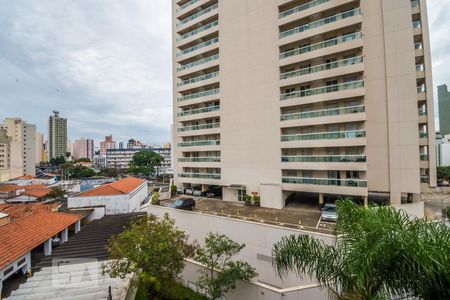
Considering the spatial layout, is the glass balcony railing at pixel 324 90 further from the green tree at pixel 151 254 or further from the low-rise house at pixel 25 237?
the low-rise house at pixel 25 237

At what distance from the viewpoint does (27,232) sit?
Result: 17266 millimetres

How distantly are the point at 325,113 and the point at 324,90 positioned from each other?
7.74 feet

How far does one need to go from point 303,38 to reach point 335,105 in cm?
780

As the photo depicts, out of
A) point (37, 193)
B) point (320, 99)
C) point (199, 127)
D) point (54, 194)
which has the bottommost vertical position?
point (54, 194)

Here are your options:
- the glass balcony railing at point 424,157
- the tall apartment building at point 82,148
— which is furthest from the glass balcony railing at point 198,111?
the tall apartment building at point 82,148

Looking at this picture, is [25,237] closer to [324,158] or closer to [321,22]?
[324,158]

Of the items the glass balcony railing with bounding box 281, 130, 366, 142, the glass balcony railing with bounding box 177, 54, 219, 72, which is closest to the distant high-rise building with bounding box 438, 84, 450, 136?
the glass balcony railing with bounding box 281, 130, 366, 142

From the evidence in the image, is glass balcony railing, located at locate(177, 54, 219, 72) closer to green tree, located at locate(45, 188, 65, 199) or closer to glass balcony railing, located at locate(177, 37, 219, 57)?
glass balcony railing, located at locate(177, 37, 219, 57)

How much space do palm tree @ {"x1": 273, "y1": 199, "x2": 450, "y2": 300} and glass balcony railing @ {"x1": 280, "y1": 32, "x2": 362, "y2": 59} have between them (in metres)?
19.5

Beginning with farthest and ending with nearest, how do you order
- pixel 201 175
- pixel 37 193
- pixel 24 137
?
pixel 24 137
pixel 37 193
pixel 201 175

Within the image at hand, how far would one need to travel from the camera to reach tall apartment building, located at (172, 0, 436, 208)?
2056 centimetres

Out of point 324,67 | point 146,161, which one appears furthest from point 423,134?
point 146,161

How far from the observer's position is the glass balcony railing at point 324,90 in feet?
68.2

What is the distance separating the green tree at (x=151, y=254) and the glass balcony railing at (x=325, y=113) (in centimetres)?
1755
